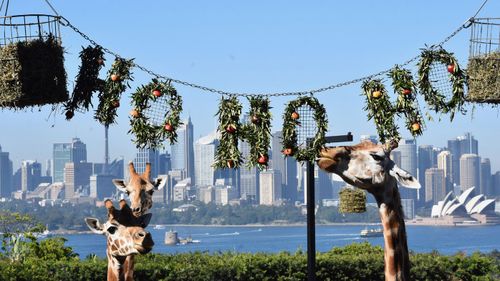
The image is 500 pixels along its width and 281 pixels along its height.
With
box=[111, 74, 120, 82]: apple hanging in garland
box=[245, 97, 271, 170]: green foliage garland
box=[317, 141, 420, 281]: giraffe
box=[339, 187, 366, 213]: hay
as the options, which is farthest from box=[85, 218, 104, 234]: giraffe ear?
box=[339, 187, 366, 213]: hay

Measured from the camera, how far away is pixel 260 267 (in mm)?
16109

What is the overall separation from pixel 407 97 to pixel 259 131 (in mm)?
1774

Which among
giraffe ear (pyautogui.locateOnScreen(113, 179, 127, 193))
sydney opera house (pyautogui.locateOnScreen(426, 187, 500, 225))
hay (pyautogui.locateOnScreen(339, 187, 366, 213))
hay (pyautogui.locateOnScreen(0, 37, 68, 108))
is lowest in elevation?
sydney opera house (pyautogui.locateOnScreen(426, 187, 500, 225))

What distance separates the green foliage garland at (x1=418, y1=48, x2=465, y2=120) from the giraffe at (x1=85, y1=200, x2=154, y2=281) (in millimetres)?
4140

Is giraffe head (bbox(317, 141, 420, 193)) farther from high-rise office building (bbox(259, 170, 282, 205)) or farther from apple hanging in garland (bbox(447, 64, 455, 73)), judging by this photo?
high-rise office building (bbox(259, 170, 282, 205))

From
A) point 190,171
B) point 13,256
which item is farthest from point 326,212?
point 13,256

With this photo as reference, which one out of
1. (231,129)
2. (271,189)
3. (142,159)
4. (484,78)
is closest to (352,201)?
(231,129)

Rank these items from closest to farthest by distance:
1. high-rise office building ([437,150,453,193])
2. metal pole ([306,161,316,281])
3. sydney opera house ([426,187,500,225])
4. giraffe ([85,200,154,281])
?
giraffe ([85,200,154,281]) → metal pole ([306,161,316,281]) → sydney opera house ([426,187,500,225]) → high-rise office building ([437,150,453,193])

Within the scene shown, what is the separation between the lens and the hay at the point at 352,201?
1309 cm

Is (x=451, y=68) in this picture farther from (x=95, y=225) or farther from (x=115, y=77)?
(x=95, y=225)

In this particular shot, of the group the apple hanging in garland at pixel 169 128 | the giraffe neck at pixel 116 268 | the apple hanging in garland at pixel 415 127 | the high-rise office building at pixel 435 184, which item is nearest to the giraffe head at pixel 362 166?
the apple hanging in garland at pixel 415 127

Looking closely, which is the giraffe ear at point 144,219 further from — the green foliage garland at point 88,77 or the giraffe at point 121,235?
the green foliage garland at point 88,77

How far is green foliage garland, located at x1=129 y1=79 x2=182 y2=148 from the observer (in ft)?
41.8

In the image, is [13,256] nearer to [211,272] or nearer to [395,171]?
[211,272]
